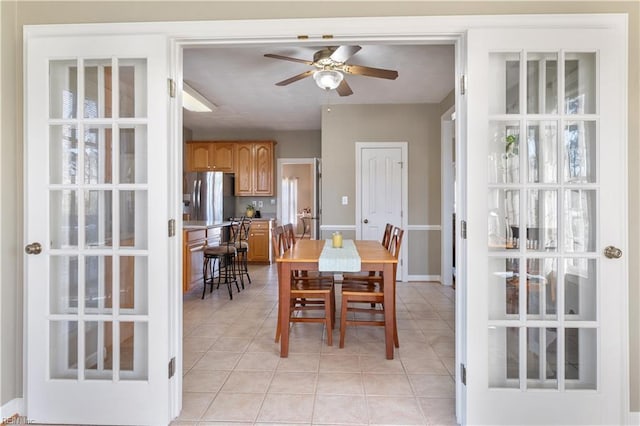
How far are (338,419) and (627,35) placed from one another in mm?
2325

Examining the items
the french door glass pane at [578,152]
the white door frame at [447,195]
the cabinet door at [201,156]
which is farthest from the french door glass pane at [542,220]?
the cabinet door at [201,156]

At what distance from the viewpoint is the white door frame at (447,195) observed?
4.98 metres

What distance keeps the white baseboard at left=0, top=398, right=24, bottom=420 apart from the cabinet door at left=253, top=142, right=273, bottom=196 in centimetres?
531

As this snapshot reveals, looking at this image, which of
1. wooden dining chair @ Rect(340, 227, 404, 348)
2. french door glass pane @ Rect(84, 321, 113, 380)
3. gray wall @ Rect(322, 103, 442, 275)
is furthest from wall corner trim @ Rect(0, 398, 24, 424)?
gray wall @ Rect(322, 103, 442, 275)

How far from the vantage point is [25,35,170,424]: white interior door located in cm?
173

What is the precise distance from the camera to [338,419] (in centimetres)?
185

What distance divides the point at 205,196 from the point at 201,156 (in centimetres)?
135

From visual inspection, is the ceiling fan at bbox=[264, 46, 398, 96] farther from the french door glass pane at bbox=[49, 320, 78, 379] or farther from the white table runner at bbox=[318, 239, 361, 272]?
the french door glass pane at bbox=[49, 320, 78, 379]

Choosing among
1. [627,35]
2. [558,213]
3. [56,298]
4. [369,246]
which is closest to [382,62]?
[369,246]

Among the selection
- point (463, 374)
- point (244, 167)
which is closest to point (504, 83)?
point (463, 374)

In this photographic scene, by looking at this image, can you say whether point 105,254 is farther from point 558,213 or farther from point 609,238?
point 609,238

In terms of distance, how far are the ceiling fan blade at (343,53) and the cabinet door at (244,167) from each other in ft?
13.6

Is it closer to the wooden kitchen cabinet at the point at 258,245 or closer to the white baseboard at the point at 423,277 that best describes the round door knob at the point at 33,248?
the white baseboard at the point at 423,277

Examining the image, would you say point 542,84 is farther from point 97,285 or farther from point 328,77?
point 97,285
